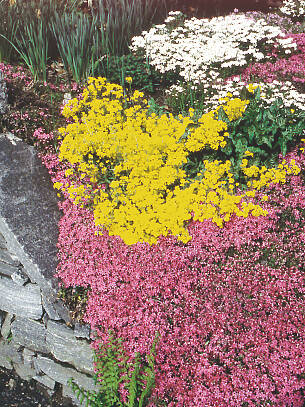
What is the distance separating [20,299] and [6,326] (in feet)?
2.06

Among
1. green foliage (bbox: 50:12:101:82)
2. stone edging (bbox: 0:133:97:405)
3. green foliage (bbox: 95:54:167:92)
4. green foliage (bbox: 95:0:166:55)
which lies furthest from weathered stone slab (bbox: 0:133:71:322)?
green foliage (bbox: 95:0:166:55)

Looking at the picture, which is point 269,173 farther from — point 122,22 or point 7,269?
point 122,22

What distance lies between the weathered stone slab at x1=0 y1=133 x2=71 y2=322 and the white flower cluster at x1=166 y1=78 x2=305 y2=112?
7.41 ft

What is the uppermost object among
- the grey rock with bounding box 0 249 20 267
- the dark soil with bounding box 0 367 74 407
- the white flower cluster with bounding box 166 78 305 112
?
the white flower cluster with bounding box 166 78 305 112

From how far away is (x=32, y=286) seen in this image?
4.19m

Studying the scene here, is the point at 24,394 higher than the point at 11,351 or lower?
lower

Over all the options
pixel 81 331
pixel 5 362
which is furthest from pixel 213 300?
pixel 5 362

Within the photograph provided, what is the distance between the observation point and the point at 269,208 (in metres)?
3.89

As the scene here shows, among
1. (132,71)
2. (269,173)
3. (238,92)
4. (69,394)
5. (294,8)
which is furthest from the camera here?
(294,8)

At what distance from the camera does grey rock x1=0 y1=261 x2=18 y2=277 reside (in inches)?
170

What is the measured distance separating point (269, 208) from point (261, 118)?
1164mm

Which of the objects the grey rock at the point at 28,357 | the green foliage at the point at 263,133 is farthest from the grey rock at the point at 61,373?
the green foliage at the point at 263,133

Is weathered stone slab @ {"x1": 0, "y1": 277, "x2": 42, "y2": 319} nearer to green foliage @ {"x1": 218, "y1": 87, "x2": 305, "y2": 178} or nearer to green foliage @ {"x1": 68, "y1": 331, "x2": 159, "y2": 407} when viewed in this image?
green foliage @ {"x1": 68, "y1": 331, "x2": 159, "y2": 407}

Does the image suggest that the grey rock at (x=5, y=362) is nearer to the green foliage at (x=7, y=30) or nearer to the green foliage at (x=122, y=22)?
the green foliage at (x=7, y=30)
